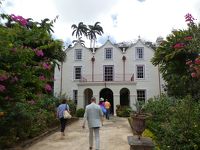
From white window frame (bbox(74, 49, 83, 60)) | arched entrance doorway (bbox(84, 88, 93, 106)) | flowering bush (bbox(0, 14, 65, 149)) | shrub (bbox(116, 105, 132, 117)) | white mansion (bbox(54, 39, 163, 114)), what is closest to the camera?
flowering bush (bbox(0, 14, 65, 149))

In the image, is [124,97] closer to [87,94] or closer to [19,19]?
[87,94]

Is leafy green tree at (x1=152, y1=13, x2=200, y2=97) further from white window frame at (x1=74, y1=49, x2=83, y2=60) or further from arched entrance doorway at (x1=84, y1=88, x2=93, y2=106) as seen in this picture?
white window frame at (x1=74, y1=49, x2=83, y2=60)

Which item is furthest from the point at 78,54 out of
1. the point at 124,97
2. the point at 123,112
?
the point at 123,112

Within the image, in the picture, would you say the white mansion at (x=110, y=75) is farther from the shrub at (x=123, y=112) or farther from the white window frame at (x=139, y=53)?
the shrub at (x=123, y=112)

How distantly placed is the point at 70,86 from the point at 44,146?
2837 cm

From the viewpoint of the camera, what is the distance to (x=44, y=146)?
12.1 meters

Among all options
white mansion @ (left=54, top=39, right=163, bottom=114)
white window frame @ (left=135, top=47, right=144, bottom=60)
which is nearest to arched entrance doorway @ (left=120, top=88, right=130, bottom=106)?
white mansion @ (left=54, top=39, right=163, bottom=114)

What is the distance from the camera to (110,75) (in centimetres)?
3947

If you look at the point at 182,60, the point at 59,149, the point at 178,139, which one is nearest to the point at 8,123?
the point at 59,149

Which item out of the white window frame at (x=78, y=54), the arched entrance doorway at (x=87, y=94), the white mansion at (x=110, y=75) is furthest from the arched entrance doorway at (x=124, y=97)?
the white window frame at (x=78, y=54)

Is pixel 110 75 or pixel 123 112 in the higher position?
pixel 110 75

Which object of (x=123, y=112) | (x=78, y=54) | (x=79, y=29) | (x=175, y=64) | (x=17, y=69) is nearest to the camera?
(x=17, y=69)

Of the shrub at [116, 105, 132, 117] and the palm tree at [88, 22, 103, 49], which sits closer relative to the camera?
the shrub at [116, 105, 132, 117]

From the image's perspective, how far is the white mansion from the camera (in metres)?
37.7
